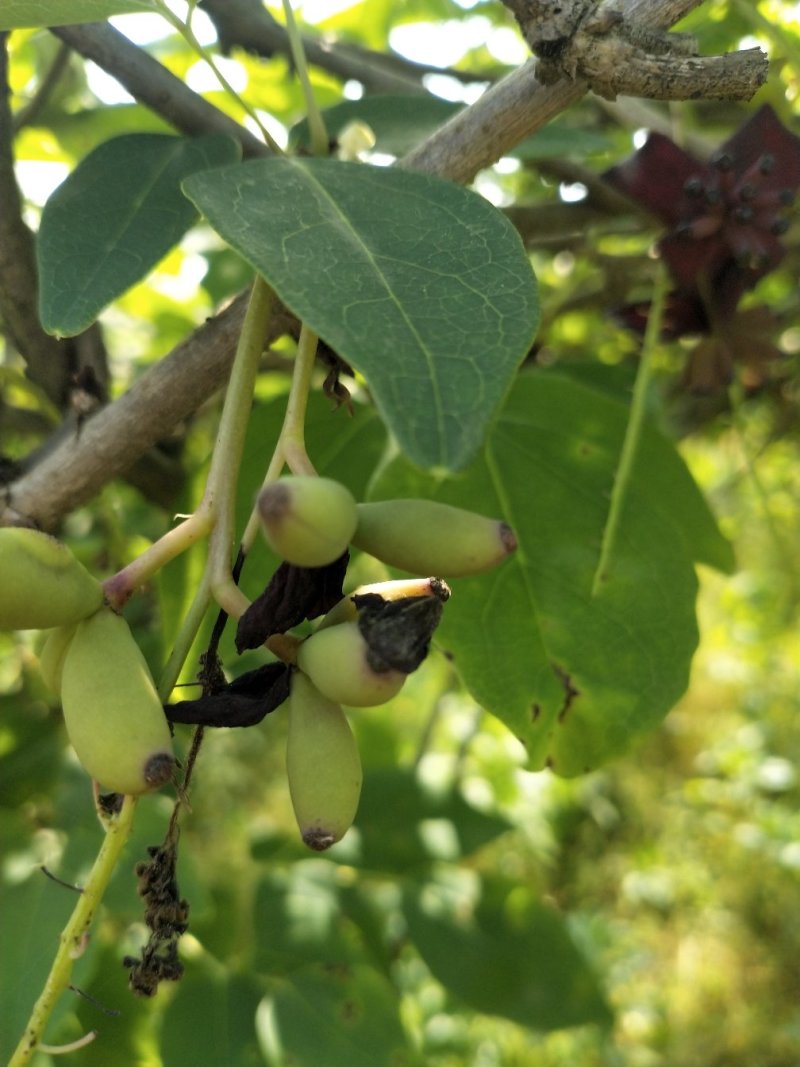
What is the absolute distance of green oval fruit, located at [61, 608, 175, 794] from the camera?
1.09 ft

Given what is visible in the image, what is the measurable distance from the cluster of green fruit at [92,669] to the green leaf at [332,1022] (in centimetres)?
56

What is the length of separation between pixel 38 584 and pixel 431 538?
128 mm

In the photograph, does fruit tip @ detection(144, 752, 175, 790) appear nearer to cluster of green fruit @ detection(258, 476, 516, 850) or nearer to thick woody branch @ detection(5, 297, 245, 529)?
cluster of green fruit @ detection(258, 476, 516, 850)

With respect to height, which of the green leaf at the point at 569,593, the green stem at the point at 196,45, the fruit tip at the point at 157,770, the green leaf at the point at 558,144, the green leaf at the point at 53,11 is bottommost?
the green leaf at the point at 569,593

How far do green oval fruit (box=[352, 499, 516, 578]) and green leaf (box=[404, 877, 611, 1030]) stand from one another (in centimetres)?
71

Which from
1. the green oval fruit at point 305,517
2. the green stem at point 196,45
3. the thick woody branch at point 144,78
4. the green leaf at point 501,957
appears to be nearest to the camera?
the green oval fruit at point 305,517

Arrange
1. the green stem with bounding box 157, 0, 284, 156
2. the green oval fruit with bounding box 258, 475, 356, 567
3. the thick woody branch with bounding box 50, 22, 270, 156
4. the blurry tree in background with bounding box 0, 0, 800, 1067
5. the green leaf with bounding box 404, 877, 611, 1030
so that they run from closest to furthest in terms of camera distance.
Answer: the green oval fruit with bounding box 258, 475, 356, 567, the blurry tree in background with bounding box 0, 0, 800, 1067, the green stem with bounding box 157, 0, 284, 156, the thick woody branch with bounding box 50, 22, 270, 156, the green leaf with bounding box 404, 877, 611, 1030

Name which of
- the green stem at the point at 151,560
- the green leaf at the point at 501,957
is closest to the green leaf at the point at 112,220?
the green stem at the point at 151,560

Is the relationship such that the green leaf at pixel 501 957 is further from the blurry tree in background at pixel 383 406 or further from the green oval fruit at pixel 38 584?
the green oval fruit at pixel 38 584

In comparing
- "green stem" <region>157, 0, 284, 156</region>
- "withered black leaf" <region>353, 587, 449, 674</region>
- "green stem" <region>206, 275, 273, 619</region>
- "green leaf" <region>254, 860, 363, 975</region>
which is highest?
"green stem" <region>157, 0, 284, 156</region>

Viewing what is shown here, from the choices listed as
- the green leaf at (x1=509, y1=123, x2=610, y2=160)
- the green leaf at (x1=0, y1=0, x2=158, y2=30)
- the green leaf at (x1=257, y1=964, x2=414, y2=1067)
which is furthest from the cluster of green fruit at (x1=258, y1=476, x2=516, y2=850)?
the green leaf at (x1=257, y1=964, x2=414, y2=1067)

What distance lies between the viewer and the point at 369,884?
39.5 inches

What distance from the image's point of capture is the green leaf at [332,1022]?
81 centimetres

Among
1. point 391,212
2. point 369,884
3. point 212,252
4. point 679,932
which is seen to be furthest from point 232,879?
point 679,932
